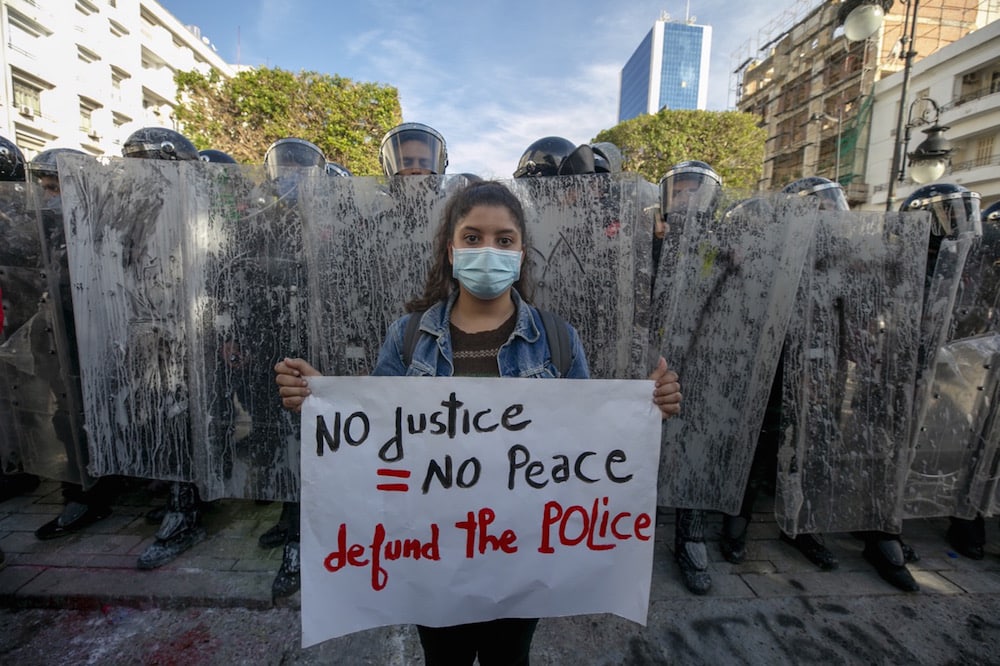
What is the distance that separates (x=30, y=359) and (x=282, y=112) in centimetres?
1346

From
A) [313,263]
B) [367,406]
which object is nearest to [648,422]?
[367,406]

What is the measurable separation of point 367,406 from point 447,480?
33 centimetres

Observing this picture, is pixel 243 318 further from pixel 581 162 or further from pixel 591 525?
pixel 581 162

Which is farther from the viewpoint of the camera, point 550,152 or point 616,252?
point 550,152

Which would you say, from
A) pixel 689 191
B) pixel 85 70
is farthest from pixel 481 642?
pixel 85 70

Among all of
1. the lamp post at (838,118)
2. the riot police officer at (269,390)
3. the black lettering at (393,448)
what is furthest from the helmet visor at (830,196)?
the lamp post at (838,118)

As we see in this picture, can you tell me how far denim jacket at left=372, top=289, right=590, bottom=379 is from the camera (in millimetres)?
1440

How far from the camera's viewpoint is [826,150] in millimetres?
26609

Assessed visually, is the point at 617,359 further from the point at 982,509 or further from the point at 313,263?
the point at 982,509

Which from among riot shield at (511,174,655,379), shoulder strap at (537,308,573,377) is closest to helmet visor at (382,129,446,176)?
riot shield at (511,174,655,379)

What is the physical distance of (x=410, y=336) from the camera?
1.50 metres

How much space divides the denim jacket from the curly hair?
0.32 ft

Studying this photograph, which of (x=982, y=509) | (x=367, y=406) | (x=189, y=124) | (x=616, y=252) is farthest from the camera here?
(x=189, y=124)

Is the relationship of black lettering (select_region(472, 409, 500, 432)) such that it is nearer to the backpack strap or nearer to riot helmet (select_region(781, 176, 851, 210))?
the backpack strap
